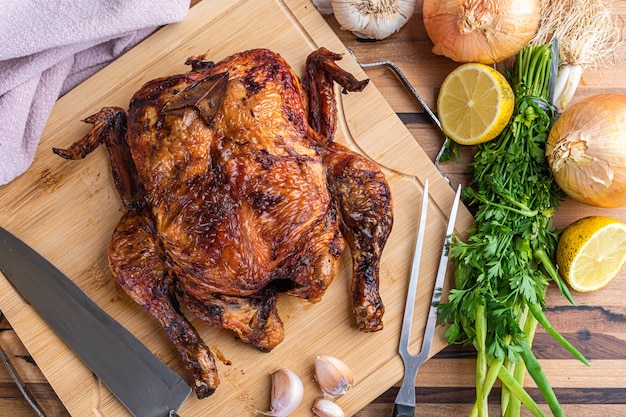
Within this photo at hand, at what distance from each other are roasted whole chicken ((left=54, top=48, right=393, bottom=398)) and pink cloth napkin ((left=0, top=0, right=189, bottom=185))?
0.87ft

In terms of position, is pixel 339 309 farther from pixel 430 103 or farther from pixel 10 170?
pixel 10 170

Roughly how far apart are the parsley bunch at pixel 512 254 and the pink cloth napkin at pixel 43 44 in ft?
4.95

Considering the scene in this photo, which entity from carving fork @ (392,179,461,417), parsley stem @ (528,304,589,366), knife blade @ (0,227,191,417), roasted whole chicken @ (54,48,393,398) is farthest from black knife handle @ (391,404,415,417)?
knife blade @ (0,227,191,417)

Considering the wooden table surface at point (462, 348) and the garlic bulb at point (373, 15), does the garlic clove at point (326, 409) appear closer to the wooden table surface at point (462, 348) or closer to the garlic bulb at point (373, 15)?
the wooden table surface at point (462, 348)

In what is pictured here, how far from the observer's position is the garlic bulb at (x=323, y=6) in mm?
2734

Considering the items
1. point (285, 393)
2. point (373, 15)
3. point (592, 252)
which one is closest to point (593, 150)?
point (592, 252)

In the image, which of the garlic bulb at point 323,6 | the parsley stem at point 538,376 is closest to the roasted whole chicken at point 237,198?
the garlic bulb at point 323,6

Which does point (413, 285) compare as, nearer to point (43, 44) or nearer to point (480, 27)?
point (480, 27)

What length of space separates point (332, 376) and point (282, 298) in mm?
380

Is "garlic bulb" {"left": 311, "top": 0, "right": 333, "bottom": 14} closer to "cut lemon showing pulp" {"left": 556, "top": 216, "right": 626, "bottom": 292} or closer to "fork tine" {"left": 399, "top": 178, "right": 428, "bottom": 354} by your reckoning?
"fork tine" {"left": 399, "top": 178, "right": 428, "bottom": 354}

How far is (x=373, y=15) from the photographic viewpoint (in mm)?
2596

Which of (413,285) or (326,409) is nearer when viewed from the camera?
(326,409)

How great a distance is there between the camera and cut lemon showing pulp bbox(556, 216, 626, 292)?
249 centimetres

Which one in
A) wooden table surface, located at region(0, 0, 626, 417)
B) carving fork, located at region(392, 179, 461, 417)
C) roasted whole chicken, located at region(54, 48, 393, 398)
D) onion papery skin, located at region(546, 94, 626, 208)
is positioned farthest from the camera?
wooden table surface, located at region(0, 0, 626, 417)
